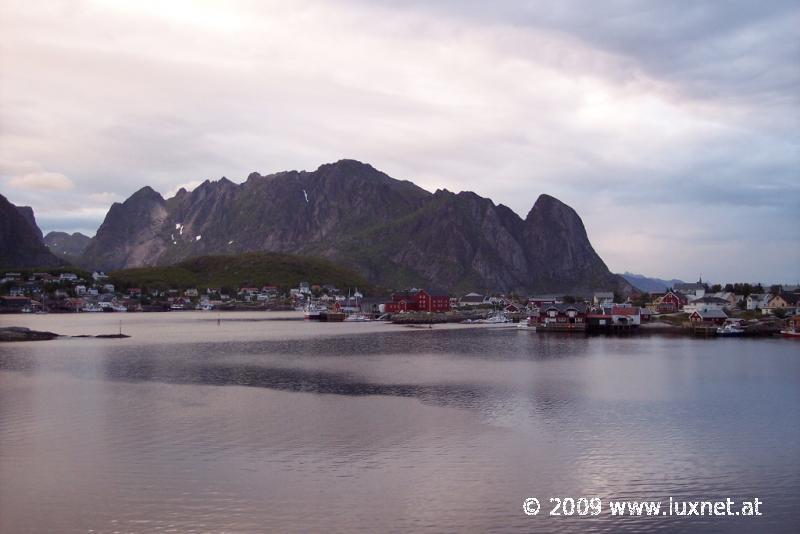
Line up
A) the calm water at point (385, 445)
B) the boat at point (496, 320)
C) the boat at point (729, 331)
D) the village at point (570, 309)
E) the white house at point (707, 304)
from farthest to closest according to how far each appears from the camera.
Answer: the boat at point (496, 320), the white house at point (707, 304), the village at point (570, 309), the boat at point (729, 331), the calm water at point (385, 445)

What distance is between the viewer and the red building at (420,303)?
487 ft

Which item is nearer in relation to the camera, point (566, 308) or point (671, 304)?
point (566, 308)

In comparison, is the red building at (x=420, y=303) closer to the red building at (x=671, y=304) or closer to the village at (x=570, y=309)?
the village at (x=570, y=309)

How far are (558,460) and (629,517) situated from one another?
216 inches

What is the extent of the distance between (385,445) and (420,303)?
406 feet

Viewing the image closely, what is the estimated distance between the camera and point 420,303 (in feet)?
489

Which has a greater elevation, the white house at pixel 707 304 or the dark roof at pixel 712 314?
the white house at pixel 707 304

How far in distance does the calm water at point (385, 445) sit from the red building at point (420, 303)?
97.9m

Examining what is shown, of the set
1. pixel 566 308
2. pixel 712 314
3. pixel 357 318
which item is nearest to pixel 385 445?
pixel 566 308

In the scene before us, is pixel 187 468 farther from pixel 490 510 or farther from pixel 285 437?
pixel 490 510

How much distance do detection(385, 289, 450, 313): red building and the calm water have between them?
3856 inches

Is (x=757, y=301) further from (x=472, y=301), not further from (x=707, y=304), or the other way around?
(x=472, y=301)

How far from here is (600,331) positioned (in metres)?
95.2

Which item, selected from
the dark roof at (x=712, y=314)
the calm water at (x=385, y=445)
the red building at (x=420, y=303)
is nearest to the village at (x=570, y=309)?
the red building at (x=420, y=303)
